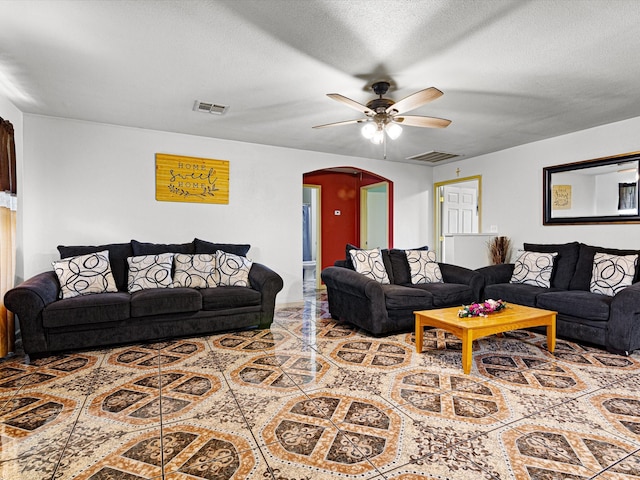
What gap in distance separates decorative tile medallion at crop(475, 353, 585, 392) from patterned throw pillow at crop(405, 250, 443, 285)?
144cm

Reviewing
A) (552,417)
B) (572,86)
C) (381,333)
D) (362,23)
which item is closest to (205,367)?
(381,333)

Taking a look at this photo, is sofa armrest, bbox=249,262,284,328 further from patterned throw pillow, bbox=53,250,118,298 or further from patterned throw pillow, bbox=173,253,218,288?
patterned throw pillow, bbox=53,250,118,298

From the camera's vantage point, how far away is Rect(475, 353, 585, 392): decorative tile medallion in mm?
2613

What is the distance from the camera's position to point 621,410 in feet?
7.30

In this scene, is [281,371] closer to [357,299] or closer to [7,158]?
[357,299]

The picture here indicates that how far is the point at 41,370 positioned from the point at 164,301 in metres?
1.06

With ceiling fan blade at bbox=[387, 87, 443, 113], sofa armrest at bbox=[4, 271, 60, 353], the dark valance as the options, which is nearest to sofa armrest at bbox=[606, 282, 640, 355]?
ceiling fan blade at bbox=[387, 87, 443, 113]

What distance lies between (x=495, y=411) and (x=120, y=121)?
4.66m

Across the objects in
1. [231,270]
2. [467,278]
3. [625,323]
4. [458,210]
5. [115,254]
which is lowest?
[625,323]

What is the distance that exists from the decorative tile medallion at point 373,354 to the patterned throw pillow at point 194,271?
1.70 meters

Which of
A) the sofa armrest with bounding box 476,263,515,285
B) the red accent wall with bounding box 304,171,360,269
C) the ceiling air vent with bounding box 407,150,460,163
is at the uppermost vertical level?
the ceiling air vent with bounding box 407,150,460,163

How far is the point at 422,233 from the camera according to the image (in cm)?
680

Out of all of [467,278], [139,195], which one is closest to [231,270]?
[139,195]

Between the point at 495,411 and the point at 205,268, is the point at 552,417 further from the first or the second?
the point at 205,268
